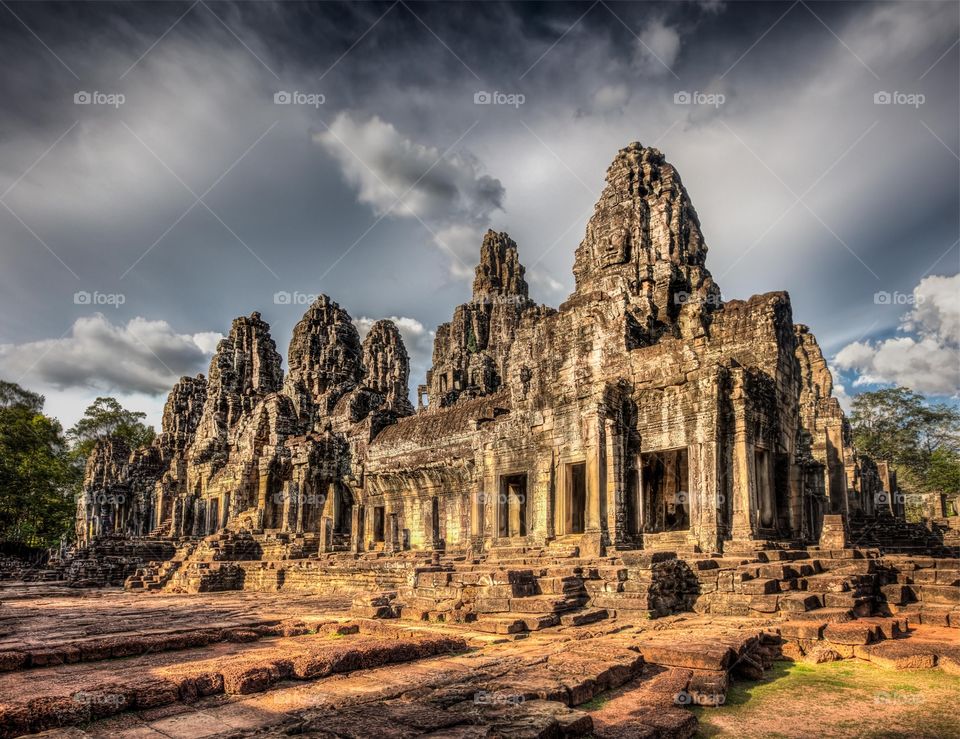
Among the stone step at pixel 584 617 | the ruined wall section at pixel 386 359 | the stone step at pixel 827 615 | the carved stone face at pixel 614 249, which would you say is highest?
the ruined wall section at pixel 386 359

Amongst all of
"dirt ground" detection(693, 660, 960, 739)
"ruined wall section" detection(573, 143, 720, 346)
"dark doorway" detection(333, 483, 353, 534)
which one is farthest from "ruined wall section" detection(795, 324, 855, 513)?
"dark doorway" detection(333, 483, 353, 534)

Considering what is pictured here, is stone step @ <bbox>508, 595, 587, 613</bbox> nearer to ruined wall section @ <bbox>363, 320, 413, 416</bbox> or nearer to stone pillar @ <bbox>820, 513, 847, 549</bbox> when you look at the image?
stone pillar @ <bbox>820, 513, 847, 549</bbox>

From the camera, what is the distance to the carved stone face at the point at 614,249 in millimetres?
23234

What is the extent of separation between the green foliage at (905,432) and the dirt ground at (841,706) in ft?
153

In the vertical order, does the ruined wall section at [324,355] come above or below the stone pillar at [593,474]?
above

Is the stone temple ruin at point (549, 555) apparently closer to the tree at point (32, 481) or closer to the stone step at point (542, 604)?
the stone step at point (542, 604)

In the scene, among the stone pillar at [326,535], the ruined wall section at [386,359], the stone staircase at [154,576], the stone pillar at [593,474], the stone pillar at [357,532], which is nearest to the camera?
the stone pillar at [593,474]

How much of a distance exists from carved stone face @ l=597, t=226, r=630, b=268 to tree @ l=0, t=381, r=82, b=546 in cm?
3798

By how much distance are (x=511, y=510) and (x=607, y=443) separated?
16.9 ft

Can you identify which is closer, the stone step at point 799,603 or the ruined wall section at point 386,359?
the stone step at point 799,603

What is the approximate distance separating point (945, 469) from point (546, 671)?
1883 inches

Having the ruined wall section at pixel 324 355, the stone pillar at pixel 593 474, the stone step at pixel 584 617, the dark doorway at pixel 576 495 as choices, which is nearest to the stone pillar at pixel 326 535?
the dark doorway at pixel 576 495

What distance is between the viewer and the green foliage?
47.7m

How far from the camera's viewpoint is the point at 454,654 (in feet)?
25.3
